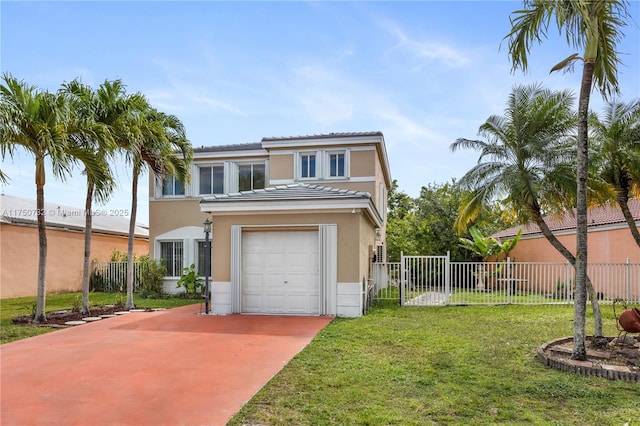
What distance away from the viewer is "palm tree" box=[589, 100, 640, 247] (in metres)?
12.0

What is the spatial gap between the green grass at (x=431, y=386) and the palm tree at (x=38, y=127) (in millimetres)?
7927

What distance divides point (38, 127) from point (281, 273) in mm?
7348

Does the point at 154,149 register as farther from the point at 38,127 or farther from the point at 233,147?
the point at 233,147

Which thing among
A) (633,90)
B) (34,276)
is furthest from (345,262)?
(34,276)

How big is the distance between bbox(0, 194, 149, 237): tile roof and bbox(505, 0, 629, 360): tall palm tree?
1552 centimetres

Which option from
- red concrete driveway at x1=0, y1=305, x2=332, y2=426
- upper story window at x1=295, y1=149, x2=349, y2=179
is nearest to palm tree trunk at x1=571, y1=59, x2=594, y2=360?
red concrete driveway at x1=0, y1=305, x2=332, y2=426

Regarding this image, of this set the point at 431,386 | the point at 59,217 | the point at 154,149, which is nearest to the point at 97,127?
the point at 154,149

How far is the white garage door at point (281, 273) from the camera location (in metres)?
12.9

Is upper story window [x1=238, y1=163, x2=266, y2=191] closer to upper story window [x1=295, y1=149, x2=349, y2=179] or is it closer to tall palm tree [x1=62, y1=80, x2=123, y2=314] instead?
upper story window [x1=295, y1=149, x2=349, y2=179]

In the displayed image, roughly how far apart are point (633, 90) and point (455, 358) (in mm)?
9040

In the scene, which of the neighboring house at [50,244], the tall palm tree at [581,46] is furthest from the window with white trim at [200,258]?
the tall palm tree at [581,46]

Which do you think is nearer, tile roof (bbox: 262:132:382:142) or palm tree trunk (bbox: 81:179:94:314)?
palm tree trunk (bbox: 81:179:94:314)

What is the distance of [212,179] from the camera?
20703mm

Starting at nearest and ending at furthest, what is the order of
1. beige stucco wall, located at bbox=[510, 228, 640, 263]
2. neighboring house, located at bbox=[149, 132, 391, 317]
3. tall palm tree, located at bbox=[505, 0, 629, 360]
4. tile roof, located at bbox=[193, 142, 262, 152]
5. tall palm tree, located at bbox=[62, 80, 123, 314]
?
tall palm tree, located at bbox=[505, 0, 629, 360] < tall palm tree, located at bbox=[62, 80, 123, 314] < neighboring house, located at bbox=[149, 132, 391, 317] < beige stucco wall, located at bbox=[510, 228, 640, 263] < tile roof, located at bbox=[193, 142, 262, 152]
